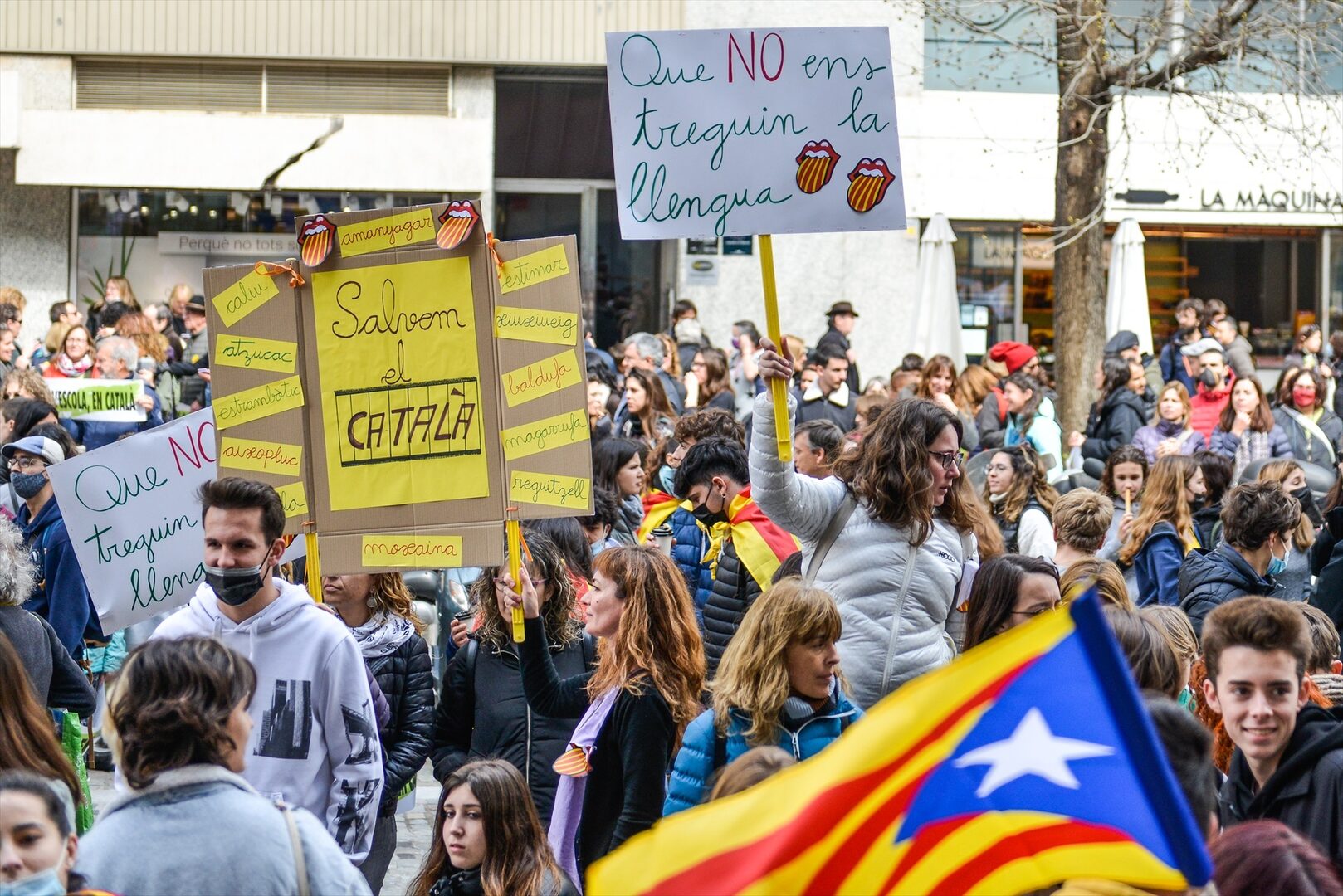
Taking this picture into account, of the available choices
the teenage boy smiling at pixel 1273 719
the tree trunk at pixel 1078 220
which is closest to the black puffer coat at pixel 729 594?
the teenage boy smiling at pixel 1273 719

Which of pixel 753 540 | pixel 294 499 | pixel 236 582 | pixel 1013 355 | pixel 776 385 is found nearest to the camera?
pixel 236 582

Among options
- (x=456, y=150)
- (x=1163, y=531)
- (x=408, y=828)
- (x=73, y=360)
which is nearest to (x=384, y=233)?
(x=408, y=828)

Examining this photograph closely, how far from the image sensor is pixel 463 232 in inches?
216

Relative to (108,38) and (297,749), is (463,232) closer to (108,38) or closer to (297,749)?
(297,749)

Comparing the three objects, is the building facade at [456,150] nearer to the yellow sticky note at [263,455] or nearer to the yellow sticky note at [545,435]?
the yellow sticky note at [545,435]

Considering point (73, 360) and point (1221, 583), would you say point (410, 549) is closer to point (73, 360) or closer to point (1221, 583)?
point (1221, 583)

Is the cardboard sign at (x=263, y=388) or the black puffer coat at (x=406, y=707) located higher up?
the cardboard sign at (x=263, y=388)

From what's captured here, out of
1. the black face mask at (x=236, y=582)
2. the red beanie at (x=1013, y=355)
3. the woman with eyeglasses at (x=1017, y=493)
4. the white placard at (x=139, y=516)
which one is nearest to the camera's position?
the black face mask at (x=236, y=582)

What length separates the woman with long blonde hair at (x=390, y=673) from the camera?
17.9ft

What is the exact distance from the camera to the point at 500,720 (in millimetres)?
5609

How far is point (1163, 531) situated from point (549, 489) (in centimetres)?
371

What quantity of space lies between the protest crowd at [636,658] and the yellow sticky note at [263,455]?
0.47 meters

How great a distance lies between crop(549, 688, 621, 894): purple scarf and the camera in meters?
5.02

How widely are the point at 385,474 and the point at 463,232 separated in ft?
2.73
